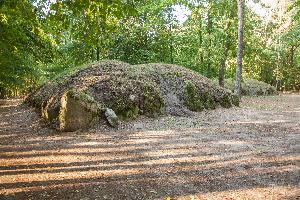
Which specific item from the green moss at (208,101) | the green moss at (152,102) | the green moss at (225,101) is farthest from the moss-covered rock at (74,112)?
the green moss at (225,101)

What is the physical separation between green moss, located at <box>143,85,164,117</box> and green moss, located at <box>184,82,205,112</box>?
1.46 m

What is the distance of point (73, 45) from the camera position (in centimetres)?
2089

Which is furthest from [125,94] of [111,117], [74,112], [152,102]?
[74,112]

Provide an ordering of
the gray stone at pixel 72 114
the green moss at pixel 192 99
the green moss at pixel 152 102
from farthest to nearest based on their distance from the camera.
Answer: the green moss at pixel 192 99 → the green moss at pixel 152 102 → the gray stone at pixel 72 114

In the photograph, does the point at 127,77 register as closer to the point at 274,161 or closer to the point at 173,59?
the point at 274,161

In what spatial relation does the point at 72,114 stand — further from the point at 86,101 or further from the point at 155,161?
the point at 155,161

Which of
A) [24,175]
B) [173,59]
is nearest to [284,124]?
[24,175]

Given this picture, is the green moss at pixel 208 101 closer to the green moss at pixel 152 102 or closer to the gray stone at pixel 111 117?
the green moss at pixel 152 102

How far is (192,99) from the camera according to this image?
13.7 metres

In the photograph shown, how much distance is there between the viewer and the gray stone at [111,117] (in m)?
10.2

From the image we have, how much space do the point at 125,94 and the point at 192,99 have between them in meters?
3.41

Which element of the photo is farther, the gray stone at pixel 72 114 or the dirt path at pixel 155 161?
the gray stone at pixel 72 114

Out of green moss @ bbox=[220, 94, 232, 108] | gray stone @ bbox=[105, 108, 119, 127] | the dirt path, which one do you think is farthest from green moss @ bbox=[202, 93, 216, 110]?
gray stone @ bbox=[105, 108, 119, 127]

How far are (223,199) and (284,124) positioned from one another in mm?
6767
